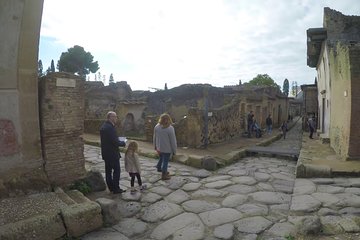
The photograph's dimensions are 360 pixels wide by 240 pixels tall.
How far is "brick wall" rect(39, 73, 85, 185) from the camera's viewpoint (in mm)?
5941

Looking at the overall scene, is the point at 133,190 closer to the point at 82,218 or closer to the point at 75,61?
the point at 82,218

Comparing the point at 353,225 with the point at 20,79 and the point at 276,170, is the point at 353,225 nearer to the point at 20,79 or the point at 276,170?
the point at 276,170

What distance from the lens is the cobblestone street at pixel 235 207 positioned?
15.4ft

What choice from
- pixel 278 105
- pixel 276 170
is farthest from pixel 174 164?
pixel 278 105

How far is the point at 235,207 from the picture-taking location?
5824mm

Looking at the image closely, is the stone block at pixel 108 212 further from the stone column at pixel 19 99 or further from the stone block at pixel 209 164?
the stone block at pixel 209 164

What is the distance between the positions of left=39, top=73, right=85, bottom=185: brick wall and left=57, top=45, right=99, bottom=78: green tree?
154 ft

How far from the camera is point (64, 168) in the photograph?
20.4 feet

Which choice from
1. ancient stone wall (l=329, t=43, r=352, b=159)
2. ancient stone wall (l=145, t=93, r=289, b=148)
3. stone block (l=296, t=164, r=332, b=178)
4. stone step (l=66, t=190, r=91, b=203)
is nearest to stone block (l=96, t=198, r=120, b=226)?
stone step (l=66, t=190, r=91, b=203)

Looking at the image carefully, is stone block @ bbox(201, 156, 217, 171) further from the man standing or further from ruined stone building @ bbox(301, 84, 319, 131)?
ruined stone building @ bbox(301, 84, 319, 131)

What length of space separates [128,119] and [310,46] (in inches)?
570

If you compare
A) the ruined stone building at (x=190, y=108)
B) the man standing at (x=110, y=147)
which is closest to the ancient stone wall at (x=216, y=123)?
the ruined stone building at (x=190, y=108)

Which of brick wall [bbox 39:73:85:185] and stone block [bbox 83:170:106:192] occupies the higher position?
brick wall [bbox 39:73:85:185]

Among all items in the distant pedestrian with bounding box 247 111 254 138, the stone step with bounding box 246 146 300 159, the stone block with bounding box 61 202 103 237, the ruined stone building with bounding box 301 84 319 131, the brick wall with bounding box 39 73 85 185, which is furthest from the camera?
the ruined stone building with bounding box 301 84 319 131
